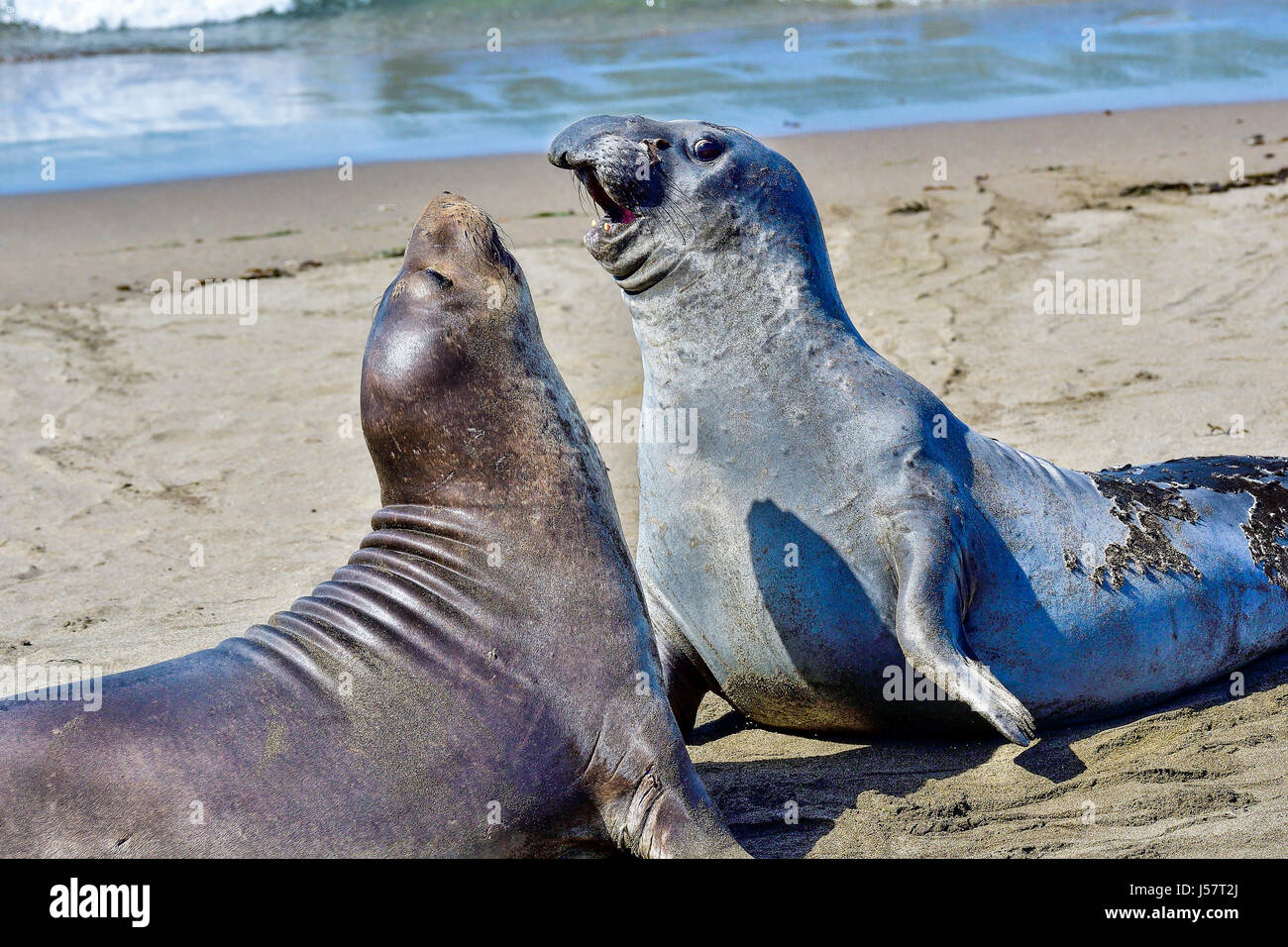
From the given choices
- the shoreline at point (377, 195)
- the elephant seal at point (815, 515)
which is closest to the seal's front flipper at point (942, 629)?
the elephant seal at point (815, 515)

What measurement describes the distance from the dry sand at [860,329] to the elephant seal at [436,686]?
0.61 metres

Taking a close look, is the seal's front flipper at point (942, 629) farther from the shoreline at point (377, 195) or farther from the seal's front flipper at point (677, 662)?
the shoreline at point (377, 195)

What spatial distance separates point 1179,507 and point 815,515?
1.32m

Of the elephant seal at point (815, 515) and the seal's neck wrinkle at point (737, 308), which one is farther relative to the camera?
the seal's neck wrinkle at point (737, 308)

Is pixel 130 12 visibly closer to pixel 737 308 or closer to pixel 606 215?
pixel 606 215

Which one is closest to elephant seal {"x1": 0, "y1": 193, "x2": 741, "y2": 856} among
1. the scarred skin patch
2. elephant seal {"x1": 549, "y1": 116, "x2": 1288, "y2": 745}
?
elephant seal {"x1": 549, "y1": 116, "x2": 1288, "y2": 745}

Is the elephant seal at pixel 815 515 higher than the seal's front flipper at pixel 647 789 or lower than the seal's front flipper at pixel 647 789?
higher

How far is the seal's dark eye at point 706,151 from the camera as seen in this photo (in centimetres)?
420

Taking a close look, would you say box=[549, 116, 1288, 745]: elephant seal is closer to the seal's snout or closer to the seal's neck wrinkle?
the seal's neck wrinkle

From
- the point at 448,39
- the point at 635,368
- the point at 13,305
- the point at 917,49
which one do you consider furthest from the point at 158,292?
the point at 448,39

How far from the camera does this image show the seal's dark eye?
4203mm

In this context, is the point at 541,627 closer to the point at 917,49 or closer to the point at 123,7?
the point at 917,49

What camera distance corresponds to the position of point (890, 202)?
1082 centimetres

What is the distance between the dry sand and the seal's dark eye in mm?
1760
